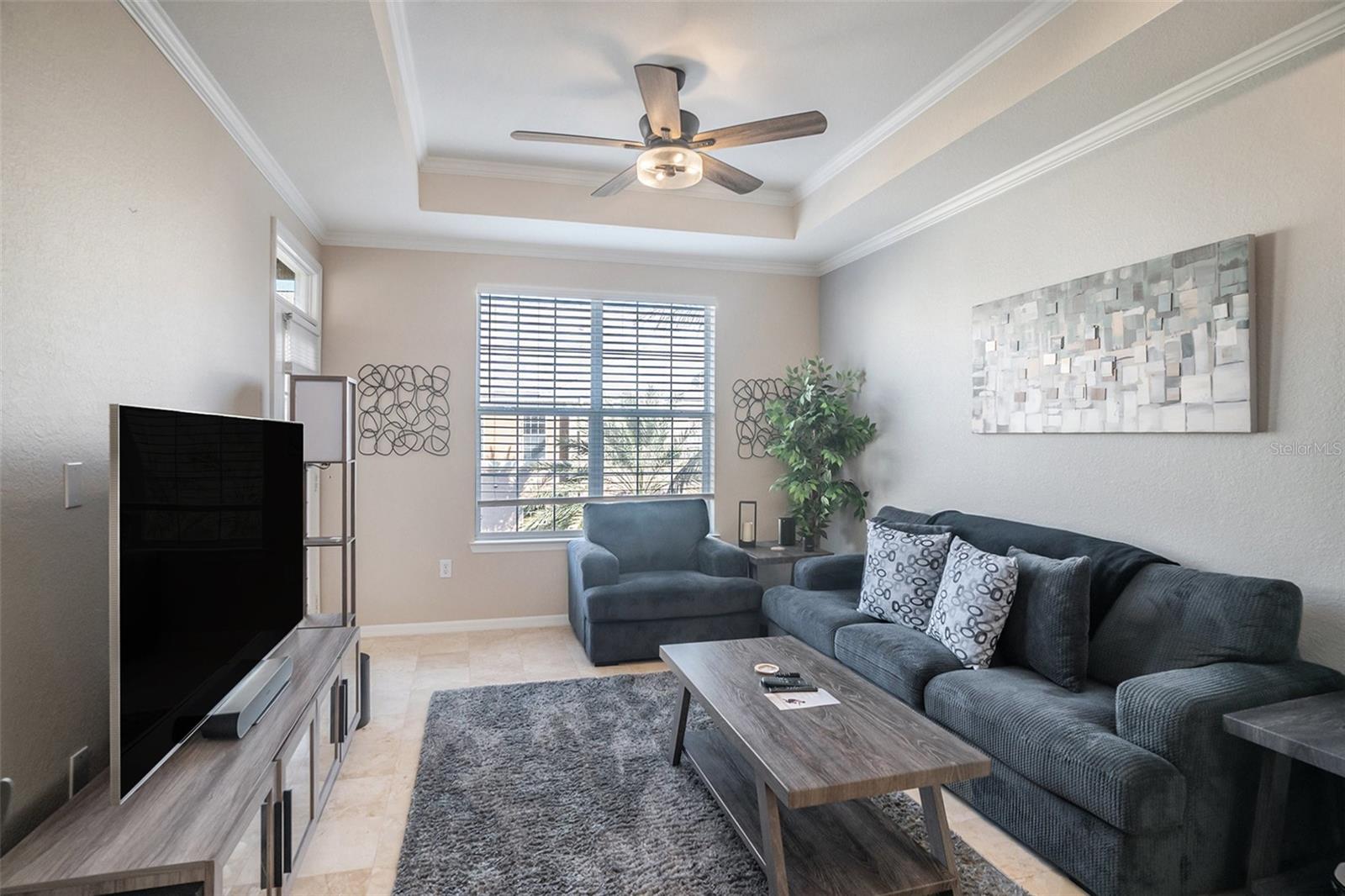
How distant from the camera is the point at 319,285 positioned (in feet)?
14.1

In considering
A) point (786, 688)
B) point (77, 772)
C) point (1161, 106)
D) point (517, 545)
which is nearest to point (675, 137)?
point (1161, 106)

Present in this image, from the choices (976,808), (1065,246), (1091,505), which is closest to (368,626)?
(976,808)

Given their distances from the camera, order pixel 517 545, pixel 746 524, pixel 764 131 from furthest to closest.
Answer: pixel 746 524 → pixel 517 545 → pixel 764 131

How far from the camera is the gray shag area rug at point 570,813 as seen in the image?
6.68ft

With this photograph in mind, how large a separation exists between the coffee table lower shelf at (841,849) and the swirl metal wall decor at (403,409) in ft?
9.96

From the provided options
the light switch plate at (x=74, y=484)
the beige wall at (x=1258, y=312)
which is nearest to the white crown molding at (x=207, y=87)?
the light switch plate at (x=74, y=484)

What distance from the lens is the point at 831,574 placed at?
3902mm

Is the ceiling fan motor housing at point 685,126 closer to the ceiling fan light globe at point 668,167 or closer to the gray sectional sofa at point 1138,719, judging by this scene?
the ceiling fan light globe at point 668,167

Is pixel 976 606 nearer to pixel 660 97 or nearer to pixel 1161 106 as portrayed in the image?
pixel 1161 106

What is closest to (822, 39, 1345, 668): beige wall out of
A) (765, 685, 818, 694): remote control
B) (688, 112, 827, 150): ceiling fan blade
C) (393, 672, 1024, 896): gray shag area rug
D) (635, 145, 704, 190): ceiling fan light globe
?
(688, 112, 827, 150): ceiling fan blade

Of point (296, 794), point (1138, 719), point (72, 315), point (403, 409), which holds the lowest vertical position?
point (296, 794)

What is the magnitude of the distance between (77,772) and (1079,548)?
3.33m

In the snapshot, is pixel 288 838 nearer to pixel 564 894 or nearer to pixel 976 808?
pixel 564 894

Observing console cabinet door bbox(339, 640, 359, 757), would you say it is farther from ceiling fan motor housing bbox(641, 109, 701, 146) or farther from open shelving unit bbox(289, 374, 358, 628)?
ceiling fan motor housing bbox(641, 109, 701, 146)
